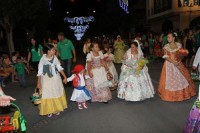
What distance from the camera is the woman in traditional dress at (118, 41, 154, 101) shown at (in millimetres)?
9250

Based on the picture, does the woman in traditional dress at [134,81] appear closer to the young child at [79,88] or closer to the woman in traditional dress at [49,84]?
the young child at [79,88]

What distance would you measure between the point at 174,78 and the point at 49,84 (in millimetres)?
3423

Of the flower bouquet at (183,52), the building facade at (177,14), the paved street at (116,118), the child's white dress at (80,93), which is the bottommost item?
the paved street at (116,118)

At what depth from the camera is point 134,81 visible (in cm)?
934

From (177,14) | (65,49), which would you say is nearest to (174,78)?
(65,49)

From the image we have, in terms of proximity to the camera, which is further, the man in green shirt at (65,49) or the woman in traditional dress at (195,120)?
Answer: the man in green shirt at (65,49)

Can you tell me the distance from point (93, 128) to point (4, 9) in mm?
14857

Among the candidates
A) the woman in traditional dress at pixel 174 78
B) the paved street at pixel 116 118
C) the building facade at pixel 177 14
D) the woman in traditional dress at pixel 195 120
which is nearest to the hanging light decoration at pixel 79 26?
the building facade at pixel 177 14

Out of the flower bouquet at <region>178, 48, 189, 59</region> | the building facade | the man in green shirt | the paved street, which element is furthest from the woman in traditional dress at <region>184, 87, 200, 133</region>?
the building facade

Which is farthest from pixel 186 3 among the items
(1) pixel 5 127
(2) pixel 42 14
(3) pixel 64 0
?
(3) pixel 64 0

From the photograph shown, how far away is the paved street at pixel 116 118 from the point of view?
273 inches

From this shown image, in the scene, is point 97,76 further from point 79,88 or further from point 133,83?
point 133,83

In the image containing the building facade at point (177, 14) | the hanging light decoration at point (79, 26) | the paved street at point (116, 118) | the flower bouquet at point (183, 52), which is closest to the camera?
the paved street at point (116, 118)

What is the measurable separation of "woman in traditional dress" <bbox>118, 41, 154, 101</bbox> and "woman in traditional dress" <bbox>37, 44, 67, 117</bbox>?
2.09 m
